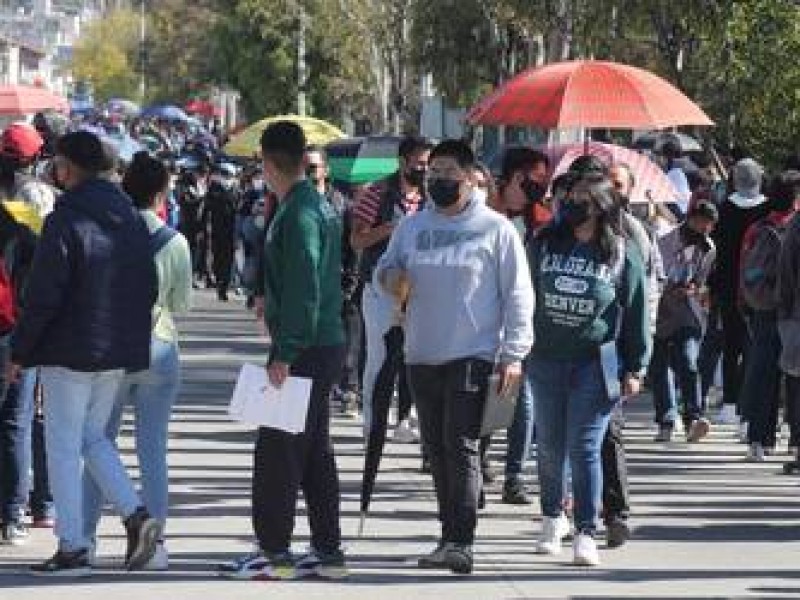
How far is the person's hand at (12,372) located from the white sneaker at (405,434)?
18.5ft

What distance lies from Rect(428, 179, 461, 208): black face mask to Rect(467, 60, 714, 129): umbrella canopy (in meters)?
3.89

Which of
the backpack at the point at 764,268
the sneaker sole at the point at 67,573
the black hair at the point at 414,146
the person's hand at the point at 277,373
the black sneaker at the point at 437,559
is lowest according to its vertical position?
the sneaker sole at the point at 67,573

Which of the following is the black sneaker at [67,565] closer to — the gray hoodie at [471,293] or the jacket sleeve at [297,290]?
the jacket sleeve at [297,290]

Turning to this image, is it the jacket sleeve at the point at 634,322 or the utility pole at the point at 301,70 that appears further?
the utility pole at the point at 301,70

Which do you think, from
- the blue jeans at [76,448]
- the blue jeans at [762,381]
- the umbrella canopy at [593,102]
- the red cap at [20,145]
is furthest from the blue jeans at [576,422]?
the blue jeans at [762,381]

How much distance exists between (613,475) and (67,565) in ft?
9.12

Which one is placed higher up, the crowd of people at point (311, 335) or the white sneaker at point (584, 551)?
the crowd of people at point (311, 335)

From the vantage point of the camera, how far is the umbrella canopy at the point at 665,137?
29344 mm

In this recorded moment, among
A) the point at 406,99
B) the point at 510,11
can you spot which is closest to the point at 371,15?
the point at 406,99

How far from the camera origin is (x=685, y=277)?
16906mm

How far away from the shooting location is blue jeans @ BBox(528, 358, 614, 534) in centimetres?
1113

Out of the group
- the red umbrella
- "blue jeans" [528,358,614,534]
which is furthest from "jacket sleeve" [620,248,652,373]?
the red umbrella

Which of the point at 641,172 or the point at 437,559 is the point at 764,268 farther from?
the point at 437,559

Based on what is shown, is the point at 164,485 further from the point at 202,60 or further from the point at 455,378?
the point at 202,60
